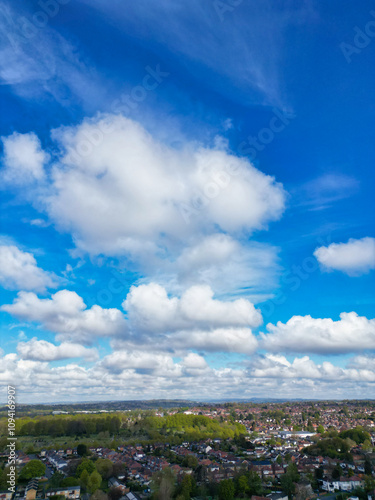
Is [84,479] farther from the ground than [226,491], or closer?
closer

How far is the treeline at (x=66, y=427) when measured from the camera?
7569 cm

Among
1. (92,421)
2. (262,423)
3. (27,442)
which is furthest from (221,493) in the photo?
(262,423)

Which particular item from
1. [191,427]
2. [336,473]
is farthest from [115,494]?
[191,427]

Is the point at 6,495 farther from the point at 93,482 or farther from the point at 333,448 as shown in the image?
the point at 333,448

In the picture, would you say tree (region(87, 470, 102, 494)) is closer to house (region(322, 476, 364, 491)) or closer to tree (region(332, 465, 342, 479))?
house (region(322, 476, 364, 491))

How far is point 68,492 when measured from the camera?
32.8m

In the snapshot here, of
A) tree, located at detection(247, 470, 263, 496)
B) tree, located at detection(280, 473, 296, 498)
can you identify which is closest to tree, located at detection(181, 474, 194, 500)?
tree, located at detection(247, 470, 263, 496)

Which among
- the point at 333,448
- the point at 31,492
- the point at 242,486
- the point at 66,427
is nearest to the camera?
the point at 31,492

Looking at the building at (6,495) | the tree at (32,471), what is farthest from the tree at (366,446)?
the building at (6,495)

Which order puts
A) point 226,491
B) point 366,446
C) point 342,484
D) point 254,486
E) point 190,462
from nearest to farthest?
1. point 226,491
2. point 254,486
3. point 342,484
4. point 190,462
5. point 366,446

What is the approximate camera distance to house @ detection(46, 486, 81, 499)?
32406 mm

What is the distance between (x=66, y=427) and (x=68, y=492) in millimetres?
51957

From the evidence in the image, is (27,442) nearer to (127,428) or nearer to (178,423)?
(127,428)

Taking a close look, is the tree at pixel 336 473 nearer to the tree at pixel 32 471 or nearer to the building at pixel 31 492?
the building at pixel 31 492
